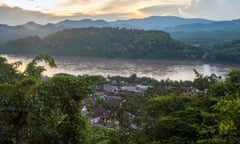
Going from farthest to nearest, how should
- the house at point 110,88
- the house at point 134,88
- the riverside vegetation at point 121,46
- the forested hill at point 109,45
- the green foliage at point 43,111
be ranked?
the forested hill at point 109,45 < the riverside vegetation at point 121,46 < the house at point 110,88 < the house at point 134,88 < the green foliage at point 43,111

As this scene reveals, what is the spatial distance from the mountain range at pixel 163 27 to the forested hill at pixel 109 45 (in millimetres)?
13181

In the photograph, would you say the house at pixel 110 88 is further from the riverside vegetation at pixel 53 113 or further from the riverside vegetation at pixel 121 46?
the riverside vegetation at pixel 121 46

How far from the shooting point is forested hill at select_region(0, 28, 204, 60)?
33.7 meters

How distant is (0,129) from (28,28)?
8562 cm

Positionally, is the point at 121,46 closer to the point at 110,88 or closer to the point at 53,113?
the point at 110,88

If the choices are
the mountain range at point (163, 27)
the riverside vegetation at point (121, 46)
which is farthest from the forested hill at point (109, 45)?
the mountain range at point (163, 27)

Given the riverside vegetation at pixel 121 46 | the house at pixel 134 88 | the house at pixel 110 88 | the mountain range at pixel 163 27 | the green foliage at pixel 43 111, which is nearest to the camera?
the green foliage at pixel 43 111

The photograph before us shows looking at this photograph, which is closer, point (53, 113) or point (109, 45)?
point (53, 113)

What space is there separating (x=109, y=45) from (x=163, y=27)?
117m

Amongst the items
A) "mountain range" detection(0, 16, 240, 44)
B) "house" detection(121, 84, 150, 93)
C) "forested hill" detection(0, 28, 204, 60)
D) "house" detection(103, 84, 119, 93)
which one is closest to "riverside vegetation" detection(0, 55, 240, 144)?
"house" detection(121, 84, 150, 93)

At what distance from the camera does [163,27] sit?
151250 millimetres

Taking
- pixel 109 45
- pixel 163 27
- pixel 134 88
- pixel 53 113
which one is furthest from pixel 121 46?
pixel 163 27

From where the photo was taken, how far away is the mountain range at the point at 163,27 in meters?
63.7

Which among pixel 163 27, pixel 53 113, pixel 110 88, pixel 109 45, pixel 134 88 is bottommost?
pixel 110 88
